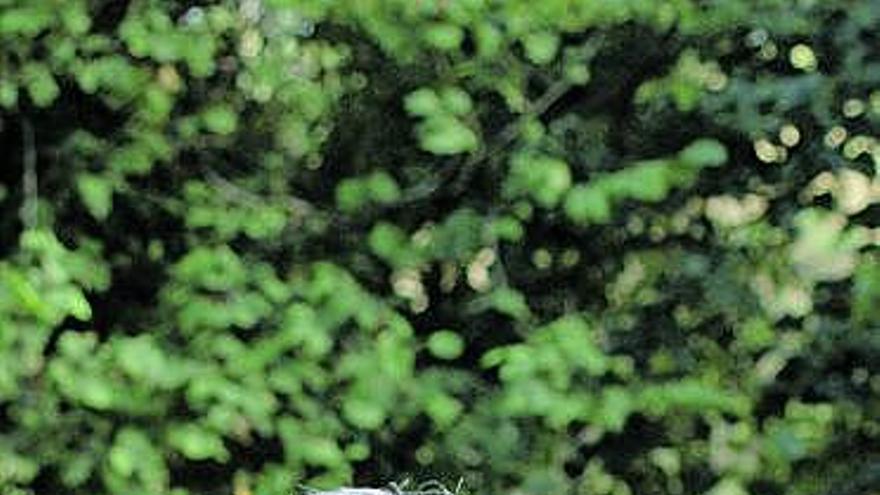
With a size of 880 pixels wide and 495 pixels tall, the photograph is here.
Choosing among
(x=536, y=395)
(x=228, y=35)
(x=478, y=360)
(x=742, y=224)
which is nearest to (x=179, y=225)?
(x=228, y=35)

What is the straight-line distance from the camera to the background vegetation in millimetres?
2949

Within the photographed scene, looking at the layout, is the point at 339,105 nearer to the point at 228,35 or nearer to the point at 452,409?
the point at 228,35

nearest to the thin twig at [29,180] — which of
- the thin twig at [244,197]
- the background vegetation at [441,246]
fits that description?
the background vegetation at [441,246]

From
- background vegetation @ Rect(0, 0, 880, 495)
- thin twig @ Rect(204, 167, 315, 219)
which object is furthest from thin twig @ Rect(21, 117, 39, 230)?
thin twig @ Rect(204, 167, 315, 219)

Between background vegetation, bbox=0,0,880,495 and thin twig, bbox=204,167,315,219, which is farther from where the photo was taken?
thin twig, bbox=204,167,315,219

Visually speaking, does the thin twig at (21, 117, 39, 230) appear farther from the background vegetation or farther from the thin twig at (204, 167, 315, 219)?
the thin twig at (204, 167, 315, 219)

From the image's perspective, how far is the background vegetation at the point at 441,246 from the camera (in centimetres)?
295

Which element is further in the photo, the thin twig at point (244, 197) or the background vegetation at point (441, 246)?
the thin twig at point (244, 197)

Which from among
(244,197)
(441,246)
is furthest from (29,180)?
(441,246)

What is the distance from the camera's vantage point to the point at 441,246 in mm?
3139

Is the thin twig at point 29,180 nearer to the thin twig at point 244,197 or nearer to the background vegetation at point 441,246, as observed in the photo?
the background vegetation at point 441,246

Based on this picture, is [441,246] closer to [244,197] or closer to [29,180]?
[244,197]

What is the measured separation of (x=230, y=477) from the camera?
10.8 feet

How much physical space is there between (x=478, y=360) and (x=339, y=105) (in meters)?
0.58
